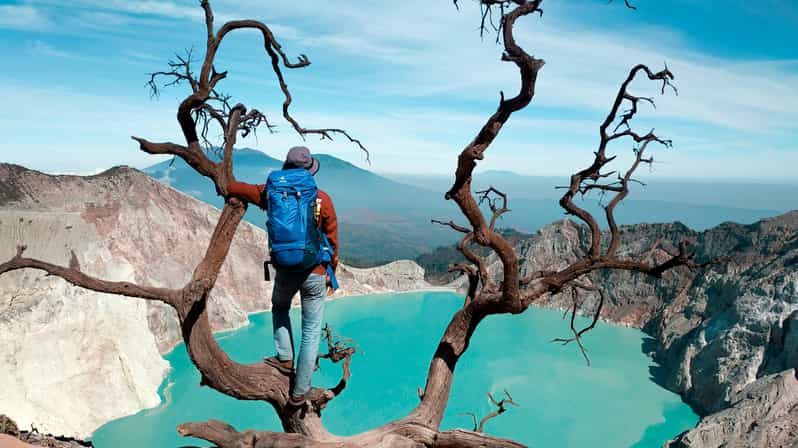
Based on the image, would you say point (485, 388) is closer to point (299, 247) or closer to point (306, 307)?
point (306, 307)

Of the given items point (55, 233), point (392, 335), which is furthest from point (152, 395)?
point (392, 335)

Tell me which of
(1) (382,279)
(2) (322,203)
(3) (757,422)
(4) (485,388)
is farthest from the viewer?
(1) (382,279)

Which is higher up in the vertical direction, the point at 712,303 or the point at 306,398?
the point at 306,398

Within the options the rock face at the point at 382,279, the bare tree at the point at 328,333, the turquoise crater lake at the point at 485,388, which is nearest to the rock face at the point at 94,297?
the turquoise crater lake at the point at 485,388

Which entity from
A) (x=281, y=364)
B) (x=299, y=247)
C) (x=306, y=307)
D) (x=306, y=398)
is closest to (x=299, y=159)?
(x=299, y=247)

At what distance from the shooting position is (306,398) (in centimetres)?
293

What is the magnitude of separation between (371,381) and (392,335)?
7864 millimetres

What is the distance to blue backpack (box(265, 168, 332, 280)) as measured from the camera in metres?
2.64

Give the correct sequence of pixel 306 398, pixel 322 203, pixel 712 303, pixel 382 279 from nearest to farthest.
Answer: pixel 322 203
pixel 306 398
pixel 712 303
pixel 382 279

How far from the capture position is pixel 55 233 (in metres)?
20.1

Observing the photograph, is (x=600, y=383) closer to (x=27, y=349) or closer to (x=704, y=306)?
(x=704, y=306)

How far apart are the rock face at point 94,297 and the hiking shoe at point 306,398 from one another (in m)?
14.3

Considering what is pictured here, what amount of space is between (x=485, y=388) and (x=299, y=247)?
20.4 meters

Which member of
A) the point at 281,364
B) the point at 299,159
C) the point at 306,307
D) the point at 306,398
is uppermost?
the point at 299,159
